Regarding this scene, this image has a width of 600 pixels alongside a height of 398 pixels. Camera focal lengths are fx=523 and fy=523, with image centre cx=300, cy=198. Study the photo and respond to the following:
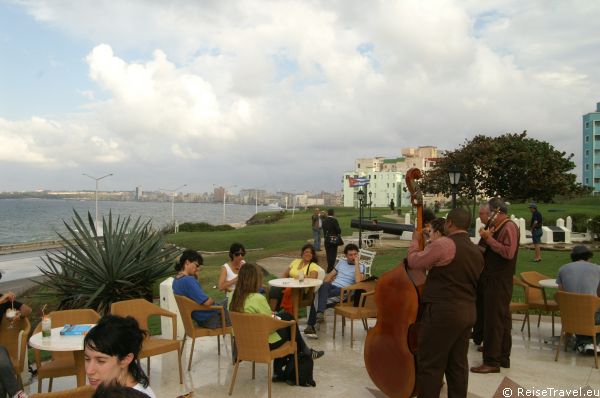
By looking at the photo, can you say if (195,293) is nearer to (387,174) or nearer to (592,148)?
(592,148)

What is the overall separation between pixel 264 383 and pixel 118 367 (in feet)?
10.9

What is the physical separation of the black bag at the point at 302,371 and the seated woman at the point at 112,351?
123 inches

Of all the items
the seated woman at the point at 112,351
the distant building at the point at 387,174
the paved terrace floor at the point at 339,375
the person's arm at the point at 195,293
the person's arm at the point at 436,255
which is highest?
the distant building at the point at 387,174

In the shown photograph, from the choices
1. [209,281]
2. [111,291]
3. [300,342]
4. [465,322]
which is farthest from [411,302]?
[209,281]

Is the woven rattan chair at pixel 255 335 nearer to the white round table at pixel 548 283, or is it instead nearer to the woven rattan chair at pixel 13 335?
the woven rattan chair at pixel 13 335

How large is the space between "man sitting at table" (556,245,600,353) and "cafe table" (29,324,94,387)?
5.48m

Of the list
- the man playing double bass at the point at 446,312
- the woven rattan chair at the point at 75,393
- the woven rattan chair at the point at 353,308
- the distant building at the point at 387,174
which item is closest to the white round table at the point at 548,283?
the woven rattan chair at the point at 353,308

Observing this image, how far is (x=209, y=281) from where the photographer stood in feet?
45.2

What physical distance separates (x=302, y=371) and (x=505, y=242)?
256 cm

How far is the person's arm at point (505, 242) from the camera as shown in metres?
5.59

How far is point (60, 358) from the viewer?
5.03 metres

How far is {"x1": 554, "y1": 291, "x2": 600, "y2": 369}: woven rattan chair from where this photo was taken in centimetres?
587

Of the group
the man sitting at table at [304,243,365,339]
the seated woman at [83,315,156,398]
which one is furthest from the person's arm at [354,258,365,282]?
the seated woman at [83,315,156,398]

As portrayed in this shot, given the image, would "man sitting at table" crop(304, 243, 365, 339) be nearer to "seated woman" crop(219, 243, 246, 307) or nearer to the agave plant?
"seated woman" crop(219, 243, 246, 307)
